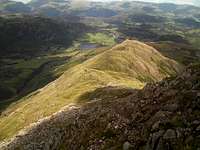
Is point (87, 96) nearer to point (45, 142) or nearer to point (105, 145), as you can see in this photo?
point (45, 142)

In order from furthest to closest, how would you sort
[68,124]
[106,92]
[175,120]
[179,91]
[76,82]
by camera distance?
[76,82] → [106,92] → [68,124] → [179,91] → [175,120]

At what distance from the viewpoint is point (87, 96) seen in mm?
135125

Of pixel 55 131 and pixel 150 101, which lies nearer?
pixel 150 101

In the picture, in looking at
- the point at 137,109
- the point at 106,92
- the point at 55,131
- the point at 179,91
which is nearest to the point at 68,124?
the point at 55,131

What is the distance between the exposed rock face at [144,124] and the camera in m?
44.1

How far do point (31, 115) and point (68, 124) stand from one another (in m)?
68.3

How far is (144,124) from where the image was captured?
50906 millimetres

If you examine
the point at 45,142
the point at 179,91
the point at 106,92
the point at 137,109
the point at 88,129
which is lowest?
the point at 106,92

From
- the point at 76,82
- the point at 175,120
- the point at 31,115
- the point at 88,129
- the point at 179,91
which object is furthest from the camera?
the point at 76,82

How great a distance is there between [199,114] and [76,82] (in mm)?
141954

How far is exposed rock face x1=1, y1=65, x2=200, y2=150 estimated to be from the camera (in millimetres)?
44062

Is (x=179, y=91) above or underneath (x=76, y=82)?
above

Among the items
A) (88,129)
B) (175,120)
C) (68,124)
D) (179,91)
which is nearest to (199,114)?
(175,120)

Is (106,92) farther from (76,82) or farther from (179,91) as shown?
(179,91)
